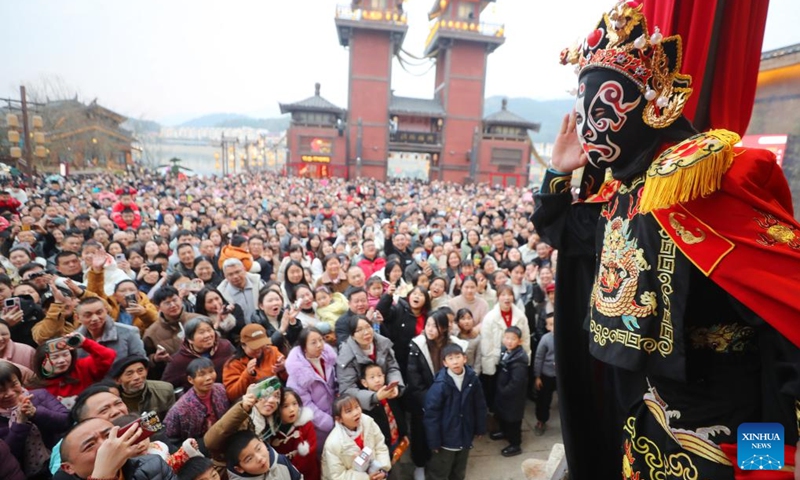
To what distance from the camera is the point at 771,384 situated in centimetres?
122

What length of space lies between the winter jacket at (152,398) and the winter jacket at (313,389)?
0.87m

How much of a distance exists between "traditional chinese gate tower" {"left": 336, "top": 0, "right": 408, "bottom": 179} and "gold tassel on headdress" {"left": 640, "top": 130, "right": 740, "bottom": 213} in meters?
31.4

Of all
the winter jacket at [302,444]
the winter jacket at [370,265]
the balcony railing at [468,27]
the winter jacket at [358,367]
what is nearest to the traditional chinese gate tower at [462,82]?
the balcony railing at [468,27]

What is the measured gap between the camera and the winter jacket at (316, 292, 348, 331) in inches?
175

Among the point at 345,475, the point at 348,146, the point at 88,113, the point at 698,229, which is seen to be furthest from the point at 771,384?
the point at 88,113

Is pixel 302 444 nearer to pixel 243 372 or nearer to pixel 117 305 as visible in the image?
pixel 243 372

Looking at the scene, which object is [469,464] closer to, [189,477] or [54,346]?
[189,477]

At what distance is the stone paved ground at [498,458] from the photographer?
12.5 ft

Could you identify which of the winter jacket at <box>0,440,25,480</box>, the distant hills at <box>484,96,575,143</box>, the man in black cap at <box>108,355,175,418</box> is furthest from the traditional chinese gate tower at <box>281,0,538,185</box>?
the distant hills at <box>484,96,575,143</box>

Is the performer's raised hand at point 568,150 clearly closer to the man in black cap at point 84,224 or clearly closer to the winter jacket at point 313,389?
the winter jacket at point 313,389

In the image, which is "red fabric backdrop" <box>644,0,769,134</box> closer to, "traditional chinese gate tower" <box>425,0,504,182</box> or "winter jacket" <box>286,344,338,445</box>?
Result: "winter jacket" <box>286,344,338,445</box>

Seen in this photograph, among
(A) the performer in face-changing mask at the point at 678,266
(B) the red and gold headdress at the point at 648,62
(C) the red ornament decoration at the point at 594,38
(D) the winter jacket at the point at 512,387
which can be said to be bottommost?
(D) the winter jacket at the point at 512,387

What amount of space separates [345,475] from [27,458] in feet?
6.32

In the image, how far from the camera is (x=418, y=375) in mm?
3773
